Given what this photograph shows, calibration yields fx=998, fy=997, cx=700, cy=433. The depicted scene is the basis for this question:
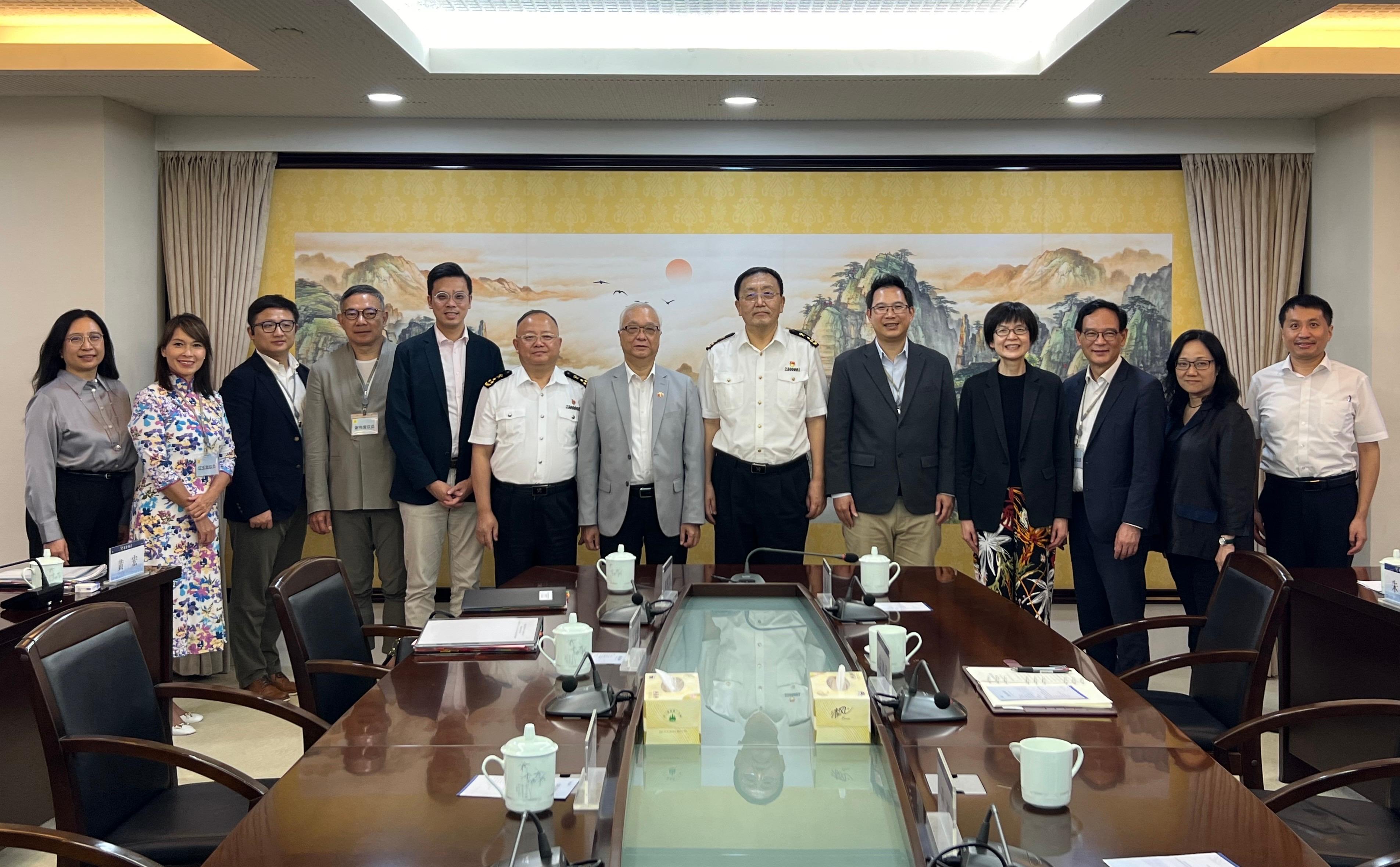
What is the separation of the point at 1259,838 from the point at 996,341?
3081mm

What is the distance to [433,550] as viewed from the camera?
4.92 m

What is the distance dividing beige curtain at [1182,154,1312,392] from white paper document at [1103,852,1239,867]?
552cm

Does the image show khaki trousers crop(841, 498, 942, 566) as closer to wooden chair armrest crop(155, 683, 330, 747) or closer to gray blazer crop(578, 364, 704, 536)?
→ gray blazer crop(578, 364, 704, 536)

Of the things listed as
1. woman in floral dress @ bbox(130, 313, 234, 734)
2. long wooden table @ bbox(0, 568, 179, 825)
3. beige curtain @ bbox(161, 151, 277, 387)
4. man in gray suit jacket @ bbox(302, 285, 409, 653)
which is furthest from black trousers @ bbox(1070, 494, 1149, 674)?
beige curtain @ bbox(161, 151, 277, 387)

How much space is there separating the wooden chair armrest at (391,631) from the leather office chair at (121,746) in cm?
59

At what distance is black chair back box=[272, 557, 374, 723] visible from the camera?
2703mm

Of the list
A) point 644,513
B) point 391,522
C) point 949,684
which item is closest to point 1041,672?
point 949,684

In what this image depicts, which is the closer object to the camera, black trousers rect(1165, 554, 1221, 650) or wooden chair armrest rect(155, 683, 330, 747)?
wooden chair armrest rect(155, 683, 330, 747)

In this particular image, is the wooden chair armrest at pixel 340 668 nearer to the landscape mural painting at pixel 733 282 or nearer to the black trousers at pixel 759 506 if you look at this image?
the black trousers at pixel 759 506

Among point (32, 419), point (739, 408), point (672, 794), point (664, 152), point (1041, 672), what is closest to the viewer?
point (672, 794)

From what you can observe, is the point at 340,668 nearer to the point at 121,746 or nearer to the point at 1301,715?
the point at 121,746

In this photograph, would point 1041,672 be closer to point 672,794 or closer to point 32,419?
point 672,794

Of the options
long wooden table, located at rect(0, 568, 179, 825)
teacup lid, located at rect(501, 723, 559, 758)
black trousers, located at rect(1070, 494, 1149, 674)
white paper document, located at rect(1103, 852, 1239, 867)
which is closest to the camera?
white paper document, located at rect(1103, 852, 1239, 867)

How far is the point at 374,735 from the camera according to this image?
1980mm
